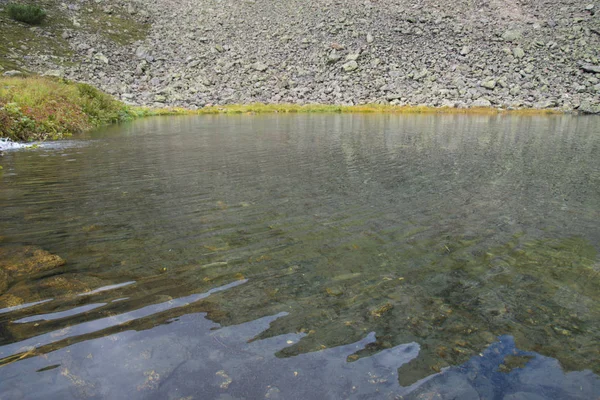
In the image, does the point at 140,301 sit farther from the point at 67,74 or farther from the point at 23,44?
the point at 23,44

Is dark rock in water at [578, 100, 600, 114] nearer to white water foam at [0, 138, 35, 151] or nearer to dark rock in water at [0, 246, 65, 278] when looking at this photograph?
white water foam at [0, 138, 35, 151]

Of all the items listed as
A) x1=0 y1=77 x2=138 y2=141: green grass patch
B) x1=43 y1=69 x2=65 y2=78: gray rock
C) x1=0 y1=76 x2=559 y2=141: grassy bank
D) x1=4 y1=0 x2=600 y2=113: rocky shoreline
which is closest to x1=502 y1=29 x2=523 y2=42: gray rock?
x1=4 y1=0 x2=600 y2=113: rocky shoreline

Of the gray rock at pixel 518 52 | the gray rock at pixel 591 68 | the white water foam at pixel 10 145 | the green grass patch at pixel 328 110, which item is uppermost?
the gray rock at pixel 518 52

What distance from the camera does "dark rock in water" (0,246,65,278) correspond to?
5918 mm

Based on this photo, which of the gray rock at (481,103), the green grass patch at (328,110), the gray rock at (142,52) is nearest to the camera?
the green grass patch at (328,110)

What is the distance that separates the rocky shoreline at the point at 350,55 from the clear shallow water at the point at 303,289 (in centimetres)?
4455

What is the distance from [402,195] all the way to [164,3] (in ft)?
266

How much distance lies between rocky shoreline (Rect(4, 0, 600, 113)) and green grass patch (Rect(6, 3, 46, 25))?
9.13ft

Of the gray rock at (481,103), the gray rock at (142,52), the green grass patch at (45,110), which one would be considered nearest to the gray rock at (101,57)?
the gray rock at (142,52)

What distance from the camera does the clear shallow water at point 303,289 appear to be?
3814 mm

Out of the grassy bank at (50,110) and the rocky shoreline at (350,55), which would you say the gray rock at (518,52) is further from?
the grassy bank at (50,110)

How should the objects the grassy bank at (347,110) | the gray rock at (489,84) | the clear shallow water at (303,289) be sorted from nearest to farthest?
the clear shallow water at (303,289)
the grassy bank at (347,110)
the gray rock at (489,84)

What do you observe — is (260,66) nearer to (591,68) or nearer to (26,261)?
(591,68)

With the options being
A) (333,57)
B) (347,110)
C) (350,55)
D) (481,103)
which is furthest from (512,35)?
(347,110)
